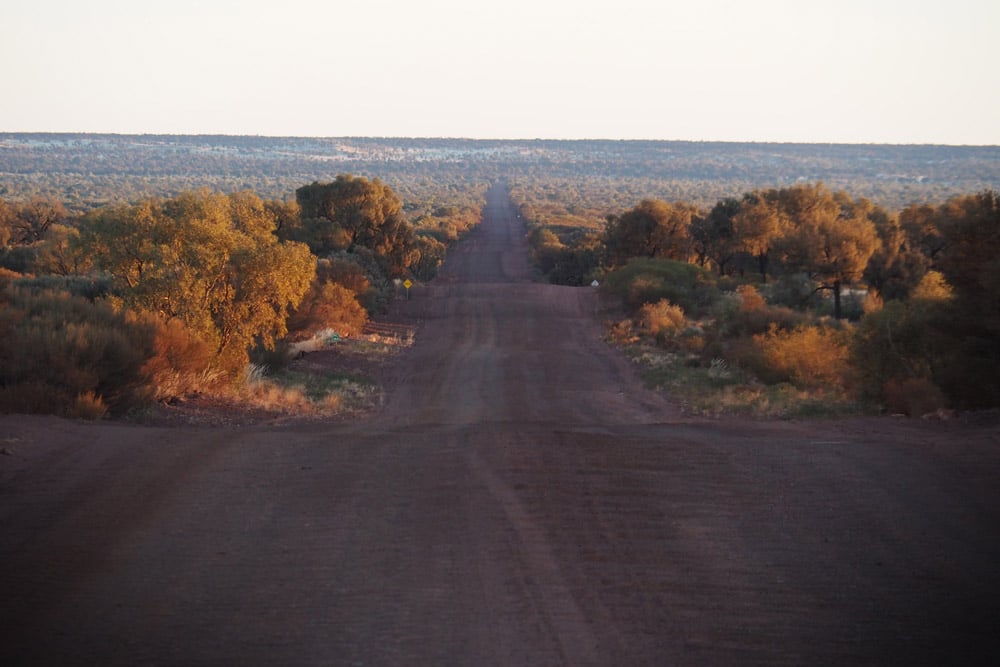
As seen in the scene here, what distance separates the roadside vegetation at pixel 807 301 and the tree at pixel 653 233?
0.08 metres

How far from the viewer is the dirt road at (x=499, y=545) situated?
6039 millimetres

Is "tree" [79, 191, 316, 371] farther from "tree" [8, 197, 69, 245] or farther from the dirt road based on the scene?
"tree" [8, 197, 69, 245]

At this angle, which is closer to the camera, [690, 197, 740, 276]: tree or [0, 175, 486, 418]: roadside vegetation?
[0, 175, 486, 418]: roadside vegetation

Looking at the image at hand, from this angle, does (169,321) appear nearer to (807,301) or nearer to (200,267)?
(200,267)

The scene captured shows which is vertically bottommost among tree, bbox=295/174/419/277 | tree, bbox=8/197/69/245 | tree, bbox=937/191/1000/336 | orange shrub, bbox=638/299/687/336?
orange shrub, bbox=638/299/687/336

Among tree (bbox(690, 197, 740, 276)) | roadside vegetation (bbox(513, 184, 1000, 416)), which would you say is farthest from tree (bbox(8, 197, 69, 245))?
tree (bbox(690, 197, 740, 276))

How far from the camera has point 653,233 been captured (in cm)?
5619

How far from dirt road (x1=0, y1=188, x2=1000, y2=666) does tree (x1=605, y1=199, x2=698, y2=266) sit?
44.1 metres

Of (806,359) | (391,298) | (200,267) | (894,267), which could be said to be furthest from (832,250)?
(200,267)

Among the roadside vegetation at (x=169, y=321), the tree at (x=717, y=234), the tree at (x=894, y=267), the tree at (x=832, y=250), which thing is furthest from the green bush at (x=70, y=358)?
the tree at (x=717, y=234)

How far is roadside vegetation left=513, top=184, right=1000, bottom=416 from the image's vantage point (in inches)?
607

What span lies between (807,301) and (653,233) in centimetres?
1845

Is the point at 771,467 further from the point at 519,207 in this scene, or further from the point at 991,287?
the point at 519,207

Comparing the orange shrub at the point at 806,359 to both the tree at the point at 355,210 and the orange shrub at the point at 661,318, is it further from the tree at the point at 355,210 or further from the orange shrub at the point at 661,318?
the tree at the point at 355,210
